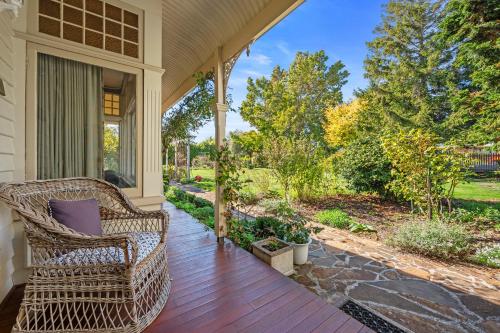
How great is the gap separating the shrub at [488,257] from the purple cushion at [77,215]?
14.6 ft

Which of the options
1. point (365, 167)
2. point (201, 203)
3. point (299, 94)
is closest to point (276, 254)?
point (201, 203)

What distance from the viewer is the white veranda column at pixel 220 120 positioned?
3186 millimetres

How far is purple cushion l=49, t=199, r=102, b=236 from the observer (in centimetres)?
177

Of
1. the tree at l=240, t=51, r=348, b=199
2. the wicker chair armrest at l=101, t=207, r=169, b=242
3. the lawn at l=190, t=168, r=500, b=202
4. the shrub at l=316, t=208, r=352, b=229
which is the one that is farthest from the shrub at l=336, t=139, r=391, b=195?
the tree at l=240, t=51, r=348, b=199

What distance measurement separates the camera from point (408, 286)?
2.37 m

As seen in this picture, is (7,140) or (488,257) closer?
(7,140)

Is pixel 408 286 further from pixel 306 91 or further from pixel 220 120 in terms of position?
pixel 306 91

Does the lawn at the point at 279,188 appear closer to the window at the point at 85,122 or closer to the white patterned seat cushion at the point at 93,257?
the window at the point at 85,122

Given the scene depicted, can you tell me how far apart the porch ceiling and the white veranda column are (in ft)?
0.55

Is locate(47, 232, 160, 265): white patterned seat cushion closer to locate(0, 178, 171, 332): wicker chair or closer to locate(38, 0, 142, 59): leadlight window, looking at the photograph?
locate(0, 178, 171, 332): wicker chair

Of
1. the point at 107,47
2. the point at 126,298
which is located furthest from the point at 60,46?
the point at 126,298

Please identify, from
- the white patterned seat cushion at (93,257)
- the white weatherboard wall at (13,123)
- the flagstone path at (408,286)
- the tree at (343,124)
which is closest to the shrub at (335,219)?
the flagstone path at (408,286)

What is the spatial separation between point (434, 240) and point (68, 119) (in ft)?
15.6

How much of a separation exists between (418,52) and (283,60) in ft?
27.4
